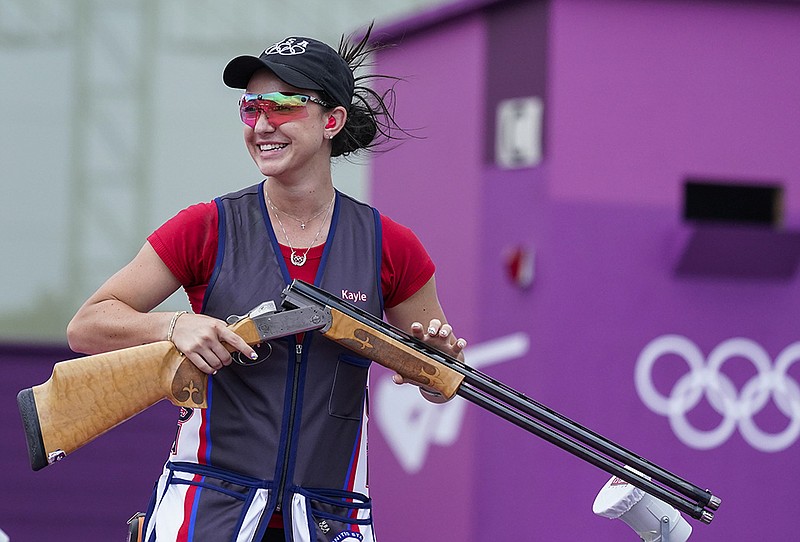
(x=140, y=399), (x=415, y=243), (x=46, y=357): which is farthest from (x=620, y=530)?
(x=140, y=399)

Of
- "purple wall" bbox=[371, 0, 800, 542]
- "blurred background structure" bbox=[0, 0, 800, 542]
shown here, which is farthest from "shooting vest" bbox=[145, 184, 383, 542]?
"purple wall" bbox=[371, 0, 800, 542]

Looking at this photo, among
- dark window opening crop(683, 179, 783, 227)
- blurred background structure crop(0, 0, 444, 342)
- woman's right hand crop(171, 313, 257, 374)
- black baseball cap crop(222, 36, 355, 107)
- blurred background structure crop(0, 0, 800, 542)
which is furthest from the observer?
blurred background structure crop(0, 0, 444, 342)

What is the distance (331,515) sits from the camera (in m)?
3.38

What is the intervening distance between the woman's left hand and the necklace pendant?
0.31 metres

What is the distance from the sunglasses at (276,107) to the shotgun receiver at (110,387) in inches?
18.4

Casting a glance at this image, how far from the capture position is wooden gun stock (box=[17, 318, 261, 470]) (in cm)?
327

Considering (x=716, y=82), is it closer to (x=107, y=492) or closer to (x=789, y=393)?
(x=789, y=393)

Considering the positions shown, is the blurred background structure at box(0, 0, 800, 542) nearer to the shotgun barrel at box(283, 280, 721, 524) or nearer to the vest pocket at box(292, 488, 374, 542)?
the vest pocket at box(292, 488, 374, 542)

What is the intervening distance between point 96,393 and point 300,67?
0.92 m

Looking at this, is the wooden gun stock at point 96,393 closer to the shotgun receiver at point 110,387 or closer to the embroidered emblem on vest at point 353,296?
the shotgun receiver at point 110,387

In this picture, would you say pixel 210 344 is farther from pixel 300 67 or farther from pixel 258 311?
pixel 300 67

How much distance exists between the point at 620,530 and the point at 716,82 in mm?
2082

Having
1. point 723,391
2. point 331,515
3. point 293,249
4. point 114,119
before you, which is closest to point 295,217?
point 293,249

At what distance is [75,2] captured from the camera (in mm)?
11438
